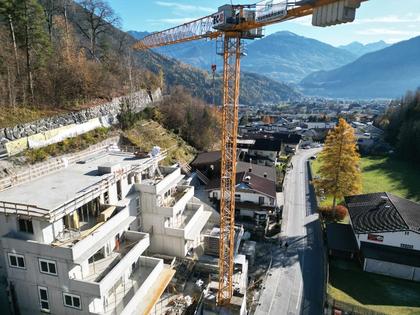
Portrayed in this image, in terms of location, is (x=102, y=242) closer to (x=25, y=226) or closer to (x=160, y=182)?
(x=25, y=226)

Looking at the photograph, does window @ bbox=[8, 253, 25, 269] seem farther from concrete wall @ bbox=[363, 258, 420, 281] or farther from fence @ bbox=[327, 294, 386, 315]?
concrete wall @ bbox=[363, 258, 420, 281]

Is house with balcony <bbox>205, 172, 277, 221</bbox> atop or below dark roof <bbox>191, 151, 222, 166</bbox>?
below

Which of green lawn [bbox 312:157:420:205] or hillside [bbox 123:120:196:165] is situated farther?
green lawn [bbox 312:157:420:205]

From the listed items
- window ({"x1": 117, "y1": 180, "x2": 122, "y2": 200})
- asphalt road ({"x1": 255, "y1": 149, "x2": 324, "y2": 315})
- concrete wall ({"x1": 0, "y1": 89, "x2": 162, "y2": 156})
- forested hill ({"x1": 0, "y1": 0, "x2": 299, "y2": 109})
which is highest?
forested hill ({"x1": 0, "y1": 0, "x2": 299, "y2": 109})

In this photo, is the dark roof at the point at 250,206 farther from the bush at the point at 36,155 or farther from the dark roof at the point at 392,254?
the bush at the point at 36,155

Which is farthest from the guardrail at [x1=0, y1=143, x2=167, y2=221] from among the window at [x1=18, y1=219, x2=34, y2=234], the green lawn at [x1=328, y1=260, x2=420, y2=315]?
the green lawn at [x1=328, y1=260, x2=420, y2=315]

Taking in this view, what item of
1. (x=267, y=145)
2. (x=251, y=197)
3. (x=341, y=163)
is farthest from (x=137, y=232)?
(x=267, y=145)

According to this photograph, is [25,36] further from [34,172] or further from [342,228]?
[342,228]

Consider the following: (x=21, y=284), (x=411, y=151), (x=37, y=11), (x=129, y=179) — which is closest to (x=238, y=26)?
(x=129, y=179)
